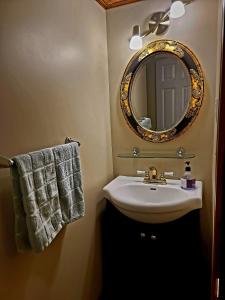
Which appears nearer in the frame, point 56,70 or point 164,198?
point 56,70

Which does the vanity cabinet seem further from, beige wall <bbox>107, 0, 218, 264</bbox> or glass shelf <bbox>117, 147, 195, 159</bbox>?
glass shelf <bbox>117, 147, 195, 159</bbox>

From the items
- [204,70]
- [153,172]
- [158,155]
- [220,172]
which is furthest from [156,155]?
[220,172]

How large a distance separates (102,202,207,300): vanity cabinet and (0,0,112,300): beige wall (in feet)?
0.60

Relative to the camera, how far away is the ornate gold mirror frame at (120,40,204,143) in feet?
5.10

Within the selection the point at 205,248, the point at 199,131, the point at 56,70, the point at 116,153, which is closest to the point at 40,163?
the point at 56,70

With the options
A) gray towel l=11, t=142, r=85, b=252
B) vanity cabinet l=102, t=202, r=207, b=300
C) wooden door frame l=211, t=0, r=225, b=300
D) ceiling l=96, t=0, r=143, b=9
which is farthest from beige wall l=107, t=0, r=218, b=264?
wooden door frame l=211, t=0, r=225, b=300

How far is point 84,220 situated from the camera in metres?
1.48

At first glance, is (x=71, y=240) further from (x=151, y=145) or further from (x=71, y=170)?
(x=151, y=145)

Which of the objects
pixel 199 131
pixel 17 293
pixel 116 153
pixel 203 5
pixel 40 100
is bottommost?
pixel 17 293

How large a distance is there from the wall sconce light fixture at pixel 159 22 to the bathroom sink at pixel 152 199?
1.06m

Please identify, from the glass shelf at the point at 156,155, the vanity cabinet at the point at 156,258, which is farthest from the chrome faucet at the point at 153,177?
the vanity cabinet at the point at 156,258

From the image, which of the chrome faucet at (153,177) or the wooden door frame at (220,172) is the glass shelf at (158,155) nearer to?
the chrome faucet at (153,177)

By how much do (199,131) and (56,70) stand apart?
42.4 inches

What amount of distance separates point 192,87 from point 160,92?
0.23 m
